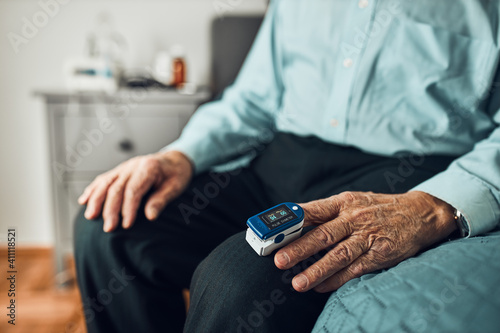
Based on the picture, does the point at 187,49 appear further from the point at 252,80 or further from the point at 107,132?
the point at 252,80

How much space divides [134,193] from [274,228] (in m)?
0.30

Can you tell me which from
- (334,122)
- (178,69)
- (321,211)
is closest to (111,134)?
(178,69)

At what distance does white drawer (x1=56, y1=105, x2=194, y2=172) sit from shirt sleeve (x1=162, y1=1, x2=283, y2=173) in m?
0.44

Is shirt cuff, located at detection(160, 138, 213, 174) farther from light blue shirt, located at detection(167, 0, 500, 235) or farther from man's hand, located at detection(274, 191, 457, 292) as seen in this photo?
man's hand, located at detection(274, 191, 457, 292)

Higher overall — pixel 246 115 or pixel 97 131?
pixel 246 115

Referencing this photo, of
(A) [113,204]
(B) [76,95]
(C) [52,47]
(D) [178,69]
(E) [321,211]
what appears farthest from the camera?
(C) [52,47]

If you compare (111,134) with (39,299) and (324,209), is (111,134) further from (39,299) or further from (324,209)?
(324,209)

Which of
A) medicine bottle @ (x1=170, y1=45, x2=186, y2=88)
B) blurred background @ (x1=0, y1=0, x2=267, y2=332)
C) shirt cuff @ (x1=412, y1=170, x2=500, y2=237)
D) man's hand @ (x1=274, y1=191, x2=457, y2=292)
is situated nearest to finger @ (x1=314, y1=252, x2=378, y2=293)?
man's hand @ (x1=274, y1=191, x2=457, y2=292)

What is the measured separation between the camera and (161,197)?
1.97ft

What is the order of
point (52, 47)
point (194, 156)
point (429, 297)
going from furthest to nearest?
point (52, 47)
point (194, 156)
point (429, 297)

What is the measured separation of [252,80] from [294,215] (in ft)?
1.58

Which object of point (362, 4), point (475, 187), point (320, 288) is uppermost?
point (362, 4)

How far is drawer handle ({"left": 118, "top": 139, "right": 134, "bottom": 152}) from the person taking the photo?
1195mm

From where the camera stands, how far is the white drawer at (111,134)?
1.15 m
